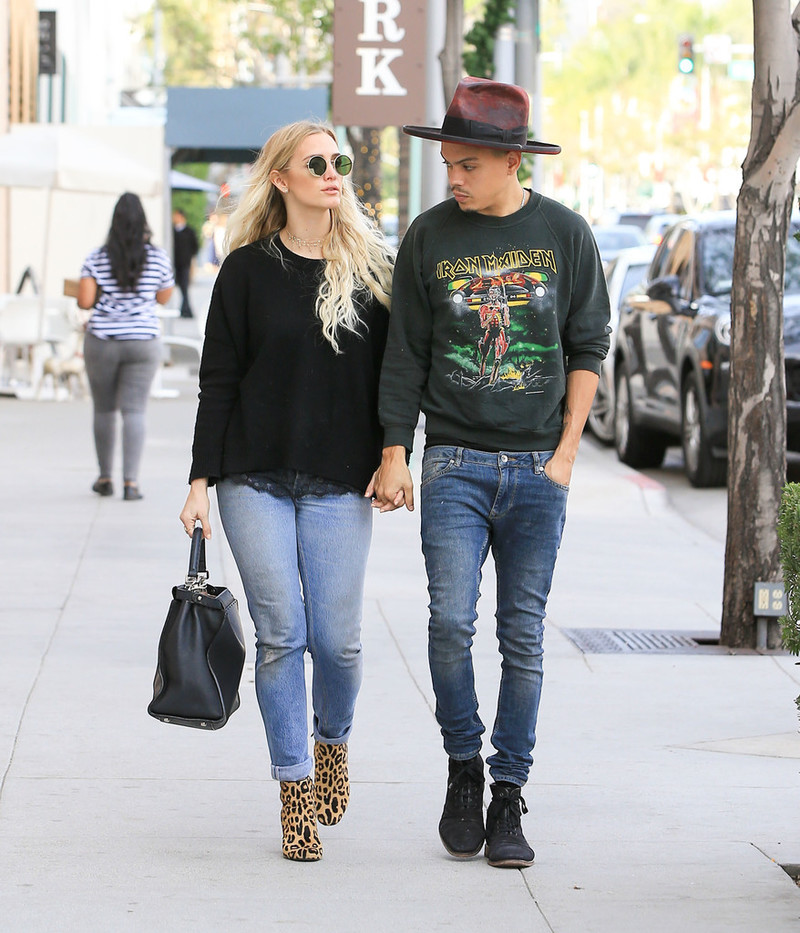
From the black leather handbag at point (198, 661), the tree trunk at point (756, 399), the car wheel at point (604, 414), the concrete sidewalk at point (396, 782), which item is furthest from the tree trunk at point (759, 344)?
the car wheel at point (604, 414)

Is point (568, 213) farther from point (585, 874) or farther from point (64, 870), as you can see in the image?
point (64, 870)

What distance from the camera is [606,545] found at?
1013 cm

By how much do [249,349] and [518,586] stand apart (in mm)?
910

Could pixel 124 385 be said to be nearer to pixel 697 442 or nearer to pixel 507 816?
pixel 697 442

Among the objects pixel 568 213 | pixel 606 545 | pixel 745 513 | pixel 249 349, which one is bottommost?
pixel 606 545

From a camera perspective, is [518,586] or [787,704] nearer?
[518,586]

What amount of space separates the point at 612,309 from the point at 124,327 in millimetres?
5897

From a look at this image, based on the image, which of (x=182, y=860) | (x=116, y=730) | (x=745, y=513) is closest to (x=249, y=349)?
(x=182, y=860)

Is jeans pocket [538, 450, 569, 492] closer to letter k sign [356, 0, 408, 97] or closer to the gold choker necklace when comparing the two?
the gold choker necklace

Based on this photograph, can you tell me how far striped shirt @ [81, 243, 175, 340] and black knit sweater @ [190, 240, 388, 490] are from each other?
21.0 ft

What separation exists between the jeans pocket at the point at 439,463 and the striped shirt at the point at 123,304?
260 inches

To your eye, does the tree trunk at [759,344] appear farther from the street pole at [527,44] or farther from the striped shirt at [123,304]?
the street pole at [527,44]

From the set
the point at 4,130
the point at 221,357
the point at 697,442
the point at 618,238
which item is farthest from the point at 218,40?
the point at 221,357

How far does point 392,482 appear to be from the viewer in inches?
177
